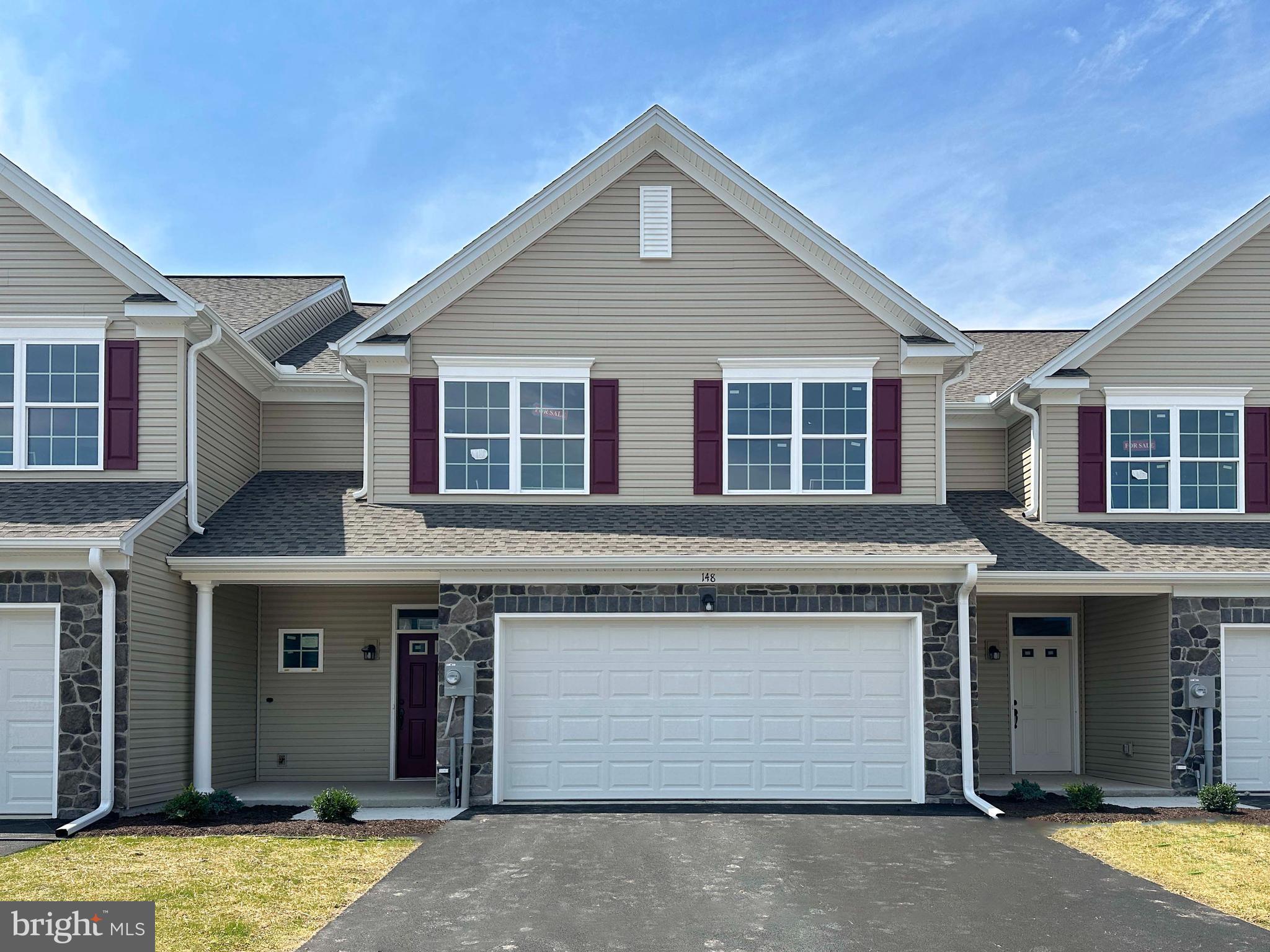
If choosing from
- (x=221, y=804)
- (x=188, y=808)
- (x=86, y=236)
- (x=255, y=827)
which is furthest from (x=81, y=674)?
(x=86, y=236)

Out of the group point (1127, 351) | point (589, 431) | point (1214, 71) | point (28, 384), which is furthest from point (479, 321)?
point (1214, 71)

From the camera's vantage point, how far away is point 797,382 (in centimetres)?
1523

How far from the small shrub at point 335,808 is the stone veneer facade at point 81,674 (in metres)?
2.04

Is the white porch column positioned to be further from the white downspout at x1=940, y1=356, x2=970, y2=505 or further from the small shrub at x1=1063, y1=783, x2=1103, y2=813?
the small shrub at x1=1063, y1=783, x2=1103, y2=813

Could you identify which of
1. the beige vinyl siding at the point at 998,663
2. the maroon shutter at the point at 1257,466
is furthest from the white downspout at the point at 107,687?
the maroon shutter at the point at 1257,466

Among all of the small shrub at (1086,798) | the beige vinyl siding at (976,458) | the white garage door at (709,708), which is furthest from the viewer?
the beige vinyl siding at (976,458)

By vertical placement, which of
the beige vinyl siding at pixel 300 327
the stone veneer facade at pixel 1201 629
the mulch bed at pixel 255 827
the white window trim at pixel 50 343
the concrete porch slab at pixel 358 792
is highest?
the beige vinyl siding at pixel 300 327

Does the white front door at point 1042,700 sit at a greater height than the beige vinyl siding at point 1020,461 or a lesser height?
lesser

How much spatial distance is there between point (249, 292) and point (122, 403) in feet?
17.9

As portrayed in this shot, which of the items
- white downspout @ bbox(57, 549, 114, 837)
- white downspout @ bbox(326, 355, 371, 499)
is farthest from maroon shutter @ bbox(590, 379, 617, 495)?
white downspout @ bbox(57, 549, 114, 837)

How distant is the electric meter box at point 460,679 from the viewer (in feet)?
43.8

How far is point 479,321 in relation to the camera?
49.9 ft

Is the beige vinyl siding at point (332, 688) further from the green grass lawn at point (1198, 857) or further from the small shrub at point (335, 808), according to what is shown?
the green grass lawn at point (1198, 857)

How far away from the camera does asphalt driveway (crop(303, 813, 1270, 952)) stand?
7707 mm
